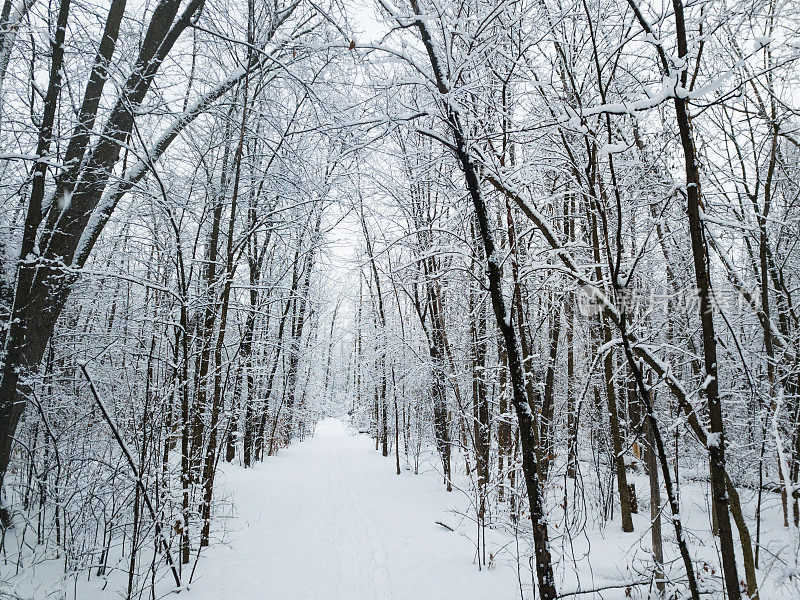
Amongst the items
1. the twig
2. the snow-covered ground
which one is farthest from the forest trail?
the twig

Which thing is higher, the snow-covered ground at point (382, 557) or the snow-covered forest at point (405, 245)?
the snow-covered forest at point (405, 245)

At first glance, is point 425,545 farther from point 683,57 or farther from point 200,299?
point 683,57

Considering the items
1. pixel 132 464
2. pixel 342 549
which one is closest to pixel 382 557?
pixel 342 549

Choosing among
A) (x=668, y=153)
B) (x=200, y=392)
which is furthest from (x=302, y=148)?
(x=668, y=153)

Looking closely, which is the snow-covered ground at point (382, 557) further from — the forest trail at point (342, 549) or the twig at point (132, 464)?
the twig at point (132, 464)

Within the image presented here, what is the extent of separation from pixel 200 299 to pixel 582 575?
5425mm

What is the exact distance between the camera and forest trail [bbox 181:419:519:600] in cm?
425

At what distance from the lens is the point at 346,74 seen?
445 centimetres

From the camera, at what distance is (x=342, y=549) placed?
5.45 m

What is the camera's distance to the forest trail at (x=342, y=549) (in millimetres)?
4250

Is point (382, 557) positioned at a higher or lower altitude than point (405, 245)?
lower

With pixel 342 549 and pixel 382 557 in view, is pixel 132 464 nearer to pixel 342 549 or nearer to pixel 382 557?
pixel 342 549

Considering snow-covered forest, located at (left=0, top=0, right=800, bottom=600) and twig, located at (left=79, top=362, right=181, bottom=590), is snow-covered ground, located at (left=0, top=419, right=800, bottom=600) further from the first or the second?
twig, located at (left=79, top=362, right=181, bottom=590)

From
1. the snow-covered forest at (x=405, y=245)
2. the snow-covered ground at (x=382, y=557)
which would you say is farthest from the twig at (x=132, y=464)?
the snow-covered ground at (x=382, y=557)
